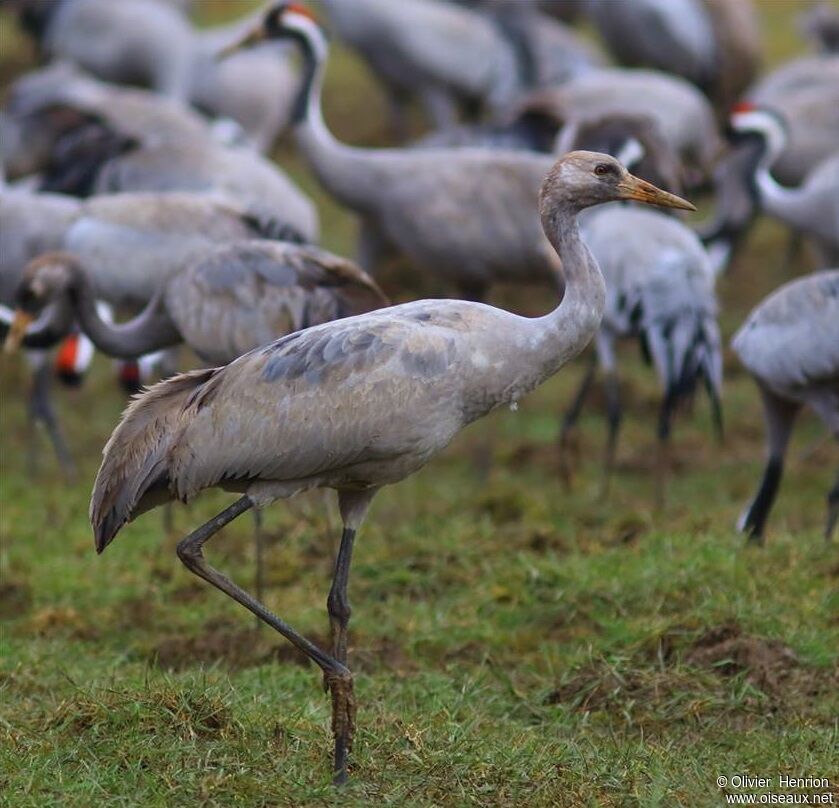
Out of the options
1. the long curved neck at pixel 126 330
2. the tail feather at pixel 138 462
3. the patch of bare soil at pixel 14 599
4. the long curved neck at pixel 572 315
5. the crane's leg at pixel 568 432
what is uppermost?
the long curved neck at pixel 572 315

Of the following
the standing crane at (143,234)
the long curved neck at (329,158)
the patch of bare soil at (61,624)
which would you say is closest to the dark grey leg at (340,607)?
the patch of bare soil at (61,624)

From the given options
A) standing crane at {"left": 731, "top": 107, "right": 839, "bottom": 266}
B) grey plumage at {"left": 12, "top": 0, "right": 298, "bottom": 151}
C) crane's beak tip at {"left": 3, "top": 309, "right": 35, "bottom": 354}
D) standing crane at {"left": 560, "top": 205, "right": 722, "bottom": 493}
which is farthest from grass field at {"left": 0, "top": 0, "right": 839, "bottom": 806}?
grey plumage at {"left": 12, "top": 0, "right": 298, "bottom": 151}

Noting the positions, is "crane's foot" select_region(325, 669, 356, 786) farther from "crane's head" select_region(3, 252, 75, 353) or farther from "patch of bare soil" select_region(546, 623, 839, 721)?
"crane's head" select_region(3, 252, 75, 353)

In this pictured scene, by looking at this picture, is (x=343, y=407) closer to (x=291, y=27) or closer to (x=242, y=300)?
(x=242, y=300)

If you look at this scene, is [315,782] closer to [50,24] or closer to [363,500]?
[363,500]

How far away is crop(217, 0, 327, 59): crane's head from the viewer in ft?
31.2

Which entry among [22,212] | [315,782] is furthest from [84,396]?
[315,782]

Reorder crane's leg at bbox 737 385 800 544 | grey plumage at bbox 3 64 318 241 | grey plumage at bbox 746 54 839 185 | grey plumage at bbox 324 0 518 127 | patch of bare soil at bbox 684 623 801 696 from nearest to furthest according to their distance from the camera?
patch of bare soil at bbox 684 623 801 696 < crane's leg at bbox 737 385 800 544 < grey plumage at bbox 3 64 318 241 < grey plumage at bbox 746 54 839 185 < grey plumage at bbox 324 0 518 127

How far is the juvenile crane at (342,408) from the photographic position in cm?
449

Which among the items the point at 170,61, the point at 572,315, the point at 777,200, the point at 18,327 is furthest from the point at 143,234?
the point at 170,61

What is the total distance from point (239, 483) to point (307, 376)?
0.37 metres

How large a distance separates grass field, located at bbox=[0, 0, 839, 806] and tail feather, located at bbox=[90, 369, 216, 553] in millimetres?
473

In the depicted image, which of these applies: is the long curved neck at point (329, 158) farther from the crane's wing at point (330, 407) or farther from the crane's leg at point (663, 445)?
the crane's wing at point (330, 407)

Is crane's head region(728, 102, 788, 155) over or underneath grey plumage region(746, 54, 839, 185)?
over
